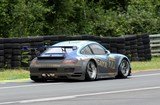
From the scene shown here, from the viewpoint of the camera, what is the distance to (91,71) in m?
18.8

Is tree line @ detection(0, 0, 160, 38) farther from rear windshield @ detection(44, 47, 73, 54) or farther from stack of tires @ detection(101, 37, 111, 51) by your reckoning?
rear windshield @ detection(44, 47, 73, 54)

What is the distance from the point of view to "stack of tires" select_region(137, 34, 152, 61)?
30.3 meters

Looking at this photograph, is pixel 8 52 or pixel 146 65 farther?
pixel 146 65

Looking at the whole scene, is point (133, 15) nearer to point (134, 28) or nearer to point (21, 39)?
point (134, 28)

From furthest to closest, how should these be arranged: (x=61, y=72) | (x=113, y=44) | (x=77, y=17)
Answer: (x=77, y=17) < (x=113, y=44) < (x=61, y=72)

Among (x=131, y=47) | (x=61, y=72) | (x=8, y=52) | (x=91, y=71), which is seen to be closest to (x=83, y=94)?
(x=61, y=72)

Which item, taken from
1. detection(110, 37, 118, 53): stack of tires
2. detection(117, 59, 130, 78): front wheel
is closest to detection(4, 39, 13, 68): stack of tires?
detection(117, 59, 130, 78): front wheel

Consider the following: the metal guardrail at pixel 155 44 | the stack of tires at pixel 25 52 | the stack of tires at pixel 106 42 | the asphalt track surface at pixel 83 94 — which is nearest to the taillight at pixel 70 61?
the asphalt track surface at pixel 83 94

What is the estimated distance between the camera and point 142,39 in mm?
30672

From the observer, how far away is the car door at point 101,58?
1925 cm

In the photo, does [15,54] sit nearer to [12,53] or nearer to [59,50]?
[12,53]

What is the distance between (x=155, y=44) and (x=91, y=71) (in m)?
14.6

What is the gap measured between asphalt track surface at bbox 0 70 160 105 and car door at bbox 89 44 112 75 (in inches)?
83.7

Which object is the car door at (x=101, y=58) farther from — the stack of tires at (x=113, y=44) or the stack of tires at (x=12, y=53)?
the stack of tires at (x=113, y=44)
